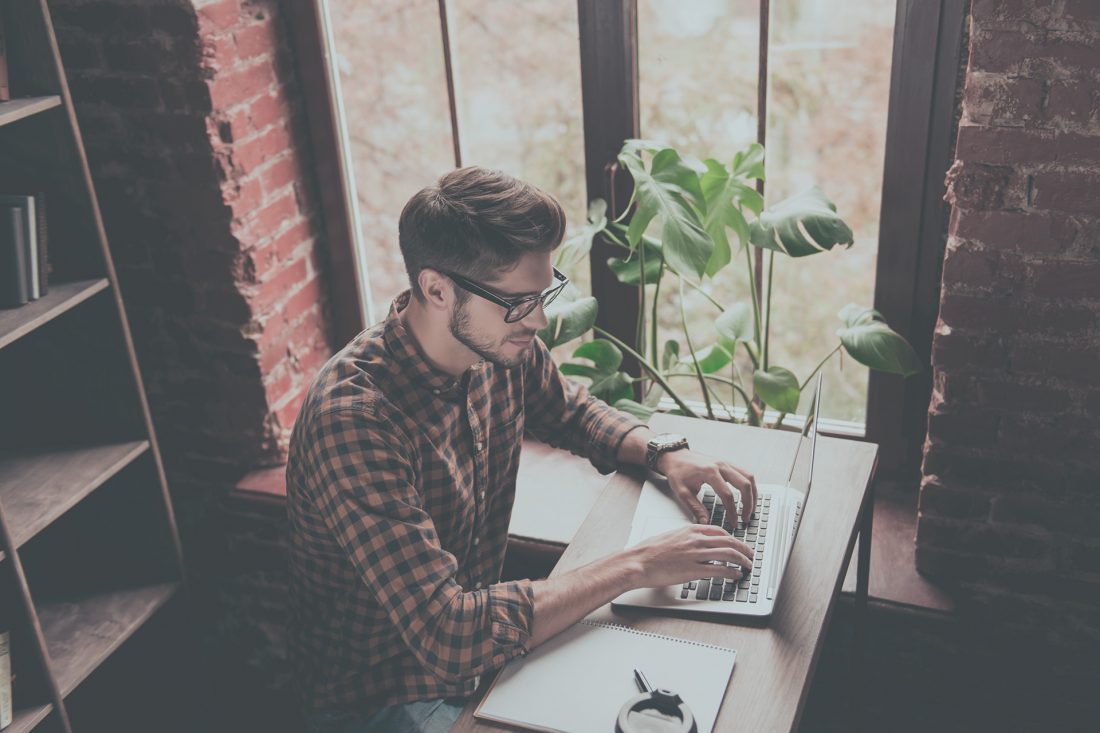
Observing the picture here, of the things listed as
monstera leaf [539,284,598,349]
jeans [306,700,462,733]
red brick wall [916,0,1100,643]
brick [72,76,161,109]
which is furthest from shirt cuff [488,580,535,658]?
brick [72,76,161,109]

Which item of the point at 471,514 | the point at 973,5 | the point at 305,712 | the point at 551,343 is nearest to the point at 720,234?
the point at 551,343

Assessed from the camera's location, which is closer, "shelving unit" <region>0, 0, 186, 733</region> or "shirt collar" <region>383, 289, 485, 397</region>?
"shirt collar" <region>383, 289, 485, 397</region>

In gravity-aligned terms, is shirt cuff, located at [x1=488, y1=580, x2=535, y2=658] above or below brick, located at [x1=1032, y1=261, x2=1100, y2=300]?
below

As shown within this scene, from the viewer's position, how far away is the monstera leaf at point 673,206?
1.92 metres

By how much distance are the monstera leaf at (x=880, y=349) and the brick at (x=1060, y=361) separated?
7.1 inches

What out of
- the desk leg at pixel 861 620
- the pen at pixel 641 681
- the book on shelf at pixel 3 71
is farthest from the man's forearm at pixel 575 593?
the book on shelf at pixel 3 71

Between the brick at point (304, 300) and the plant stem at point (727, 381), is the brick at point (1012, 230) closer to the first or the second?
the plant stem at point (727, 381)

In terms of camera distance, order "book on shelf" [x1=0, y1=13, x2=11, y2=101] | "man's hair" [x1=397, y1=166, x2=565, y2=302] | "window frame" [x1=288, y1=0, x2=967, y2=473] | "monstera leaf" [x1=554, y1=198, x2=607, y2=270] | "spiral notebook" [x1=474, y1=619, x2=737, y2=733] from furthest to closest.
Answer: "monstera leaf" [x1=554, y1=198, x2=607, y2=270] → "window frame" [x1=288, y1=0, x2=967, y2=473] → "book on shelf" [x1=0, y1=13, x2=11, y2=101] → "man's hair" [x1=397, y1=166, x2=565, y2=302] → "spiral notebook" [x1=474, y1=619, x2=737, y2=733]

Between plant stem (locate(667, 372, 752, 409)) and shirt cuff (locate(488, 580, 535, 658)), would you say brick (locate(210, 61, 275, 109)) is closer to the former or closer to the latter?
plant stem (locate(667, 372, 752, 409))

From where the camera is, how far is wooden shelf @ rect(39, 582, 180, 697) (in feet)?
6.68

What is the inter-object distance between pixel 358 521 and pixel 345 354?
29 centimetres

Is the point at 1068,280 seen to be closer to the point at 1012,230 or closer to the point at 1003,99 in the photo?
the point at 1012,230

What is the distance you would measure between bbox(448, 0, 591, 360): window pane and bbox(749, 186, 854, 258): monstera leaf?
538 mm

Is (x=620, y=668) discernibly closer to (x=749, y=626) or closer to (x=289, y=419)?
(x=749, y=626)
